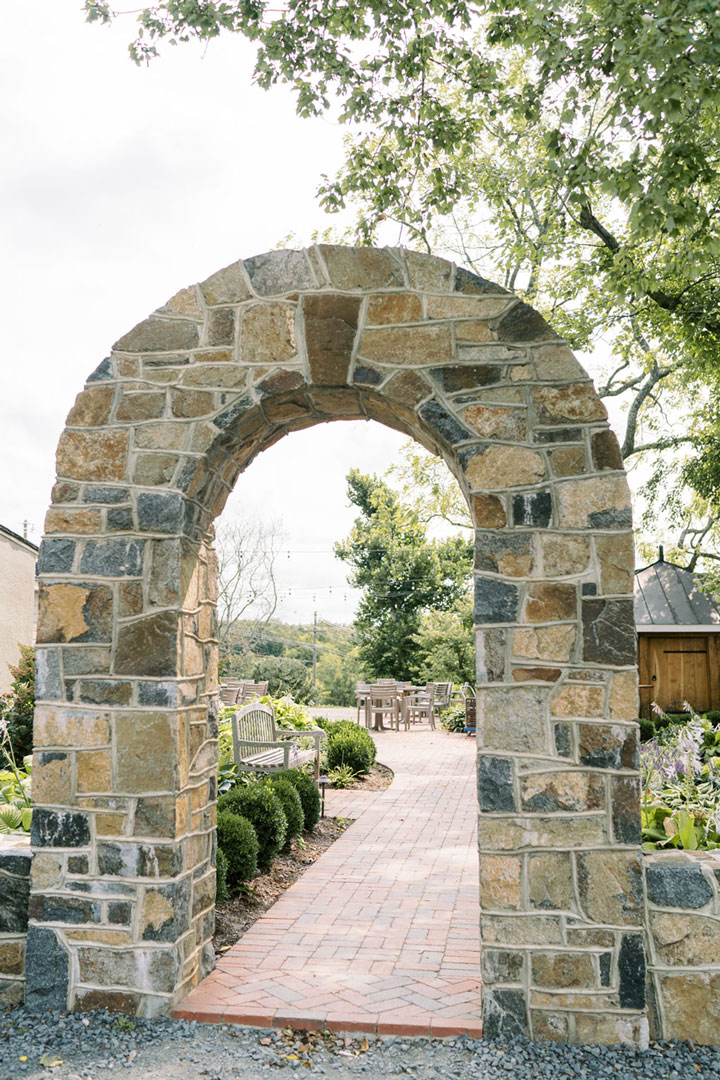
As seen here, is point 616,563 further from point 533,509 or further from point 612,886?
point 612,886

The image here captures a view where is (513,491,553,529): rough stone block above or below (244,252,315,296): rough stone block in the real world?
below

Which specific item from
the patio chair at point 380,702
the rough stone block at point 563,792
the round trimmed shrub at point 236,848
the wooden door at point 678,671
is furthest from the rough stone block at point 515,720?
the patio chair at point 380,702

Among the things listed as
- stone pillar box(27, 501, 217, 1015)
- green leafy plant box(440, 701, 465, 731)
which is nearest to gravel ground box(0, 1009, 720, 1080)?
stone pillar box(27, 501, 217, 1015)

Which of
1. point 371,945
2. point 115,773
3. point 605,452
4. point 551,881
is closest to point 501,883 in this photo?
point 551,881

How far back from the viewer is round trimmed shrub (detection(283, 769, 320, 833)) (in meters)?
6.68

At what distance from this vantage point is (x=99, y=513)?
3627 millimetres

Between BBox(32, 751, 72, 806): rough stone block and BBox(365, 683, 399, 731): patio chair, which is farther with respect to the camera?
BBox(365, 683, 399, 731): patio chair

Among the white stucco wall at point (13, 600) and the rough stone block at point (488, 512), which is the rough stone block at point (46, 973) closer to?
the rough stone block at point (488, 512)

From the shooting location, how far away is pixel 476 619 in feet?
11.1

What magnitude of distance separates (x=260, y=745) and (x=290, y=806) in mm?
919

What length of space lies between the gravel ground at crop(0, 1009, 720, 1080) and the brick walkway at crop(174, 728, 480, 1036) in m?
0.11

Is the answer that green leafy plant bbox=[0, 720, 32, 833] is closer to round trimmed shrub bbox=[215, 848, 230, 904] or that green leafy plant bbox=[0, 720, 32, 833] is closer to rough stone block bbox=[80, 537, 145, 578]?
round trimmed shrub bbox=[215, 848, 230, 904]

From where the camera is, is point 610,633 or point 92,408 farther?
point 92,408

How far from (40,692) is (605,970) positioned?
104 inches
